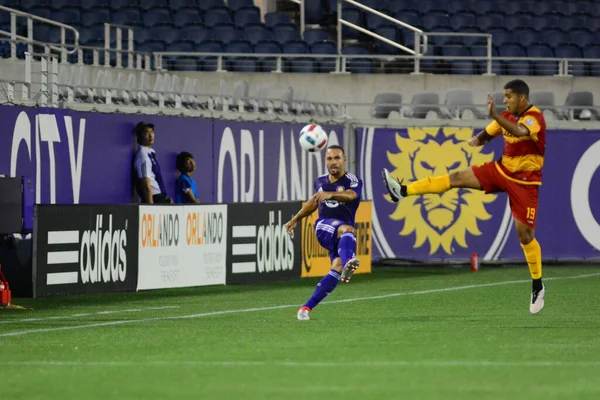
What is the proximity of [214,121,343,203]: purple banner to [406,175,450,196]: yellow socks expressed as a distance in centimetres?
927

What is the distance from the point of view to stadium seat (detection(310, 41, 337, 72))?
28.6 metres

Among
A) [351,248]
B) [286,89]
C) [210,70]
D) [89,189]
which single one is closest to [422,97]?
[286,89]

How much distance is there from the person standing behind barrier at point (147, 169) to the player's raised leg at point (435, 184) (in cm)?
676

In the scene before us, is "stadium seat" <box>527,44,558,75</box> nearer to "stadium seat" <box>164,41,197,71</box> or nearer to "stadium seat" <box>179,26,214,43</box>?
"stadium seat" <box>179,26,214,43</box>

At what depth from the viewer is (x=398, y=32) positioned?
98.8 feet

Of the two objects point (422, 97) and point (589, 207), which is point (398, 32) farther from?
point (589, 207)

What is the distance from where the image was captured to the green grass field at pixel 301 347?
25.8 feet

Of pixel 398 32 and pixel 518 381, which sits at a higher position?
pixel 398 32

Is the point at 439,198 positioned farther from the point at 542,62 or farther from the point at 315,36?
the point at 315,36

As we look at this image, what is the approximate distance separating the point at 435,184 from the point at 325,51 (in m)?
16.7

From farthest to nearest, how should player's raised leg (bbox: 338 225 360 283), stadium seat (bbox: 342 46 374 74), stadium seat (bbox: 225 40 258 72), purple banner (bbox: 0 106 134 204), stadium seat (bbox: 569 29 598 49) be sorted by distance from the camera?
stadium seat (bbox: 569 29 598 49)
stadium seat (bbox: 342 46 374 74)
stadium seat (bbox: 225 40 258 72)
purple banner (bbox: 0 106 134 204)
player's raised leg (bbox: 338 225 360 283)

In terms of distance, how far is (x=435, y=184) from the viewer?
497 inches

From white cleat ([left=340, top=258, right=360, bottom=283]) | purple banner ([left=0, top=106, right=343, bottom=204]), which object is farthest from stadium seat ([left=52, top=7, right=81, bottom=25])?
white cleat ([left=340, top=258, right=360, bottom=283])

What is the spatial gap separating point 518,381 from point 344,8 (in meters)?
23.5
